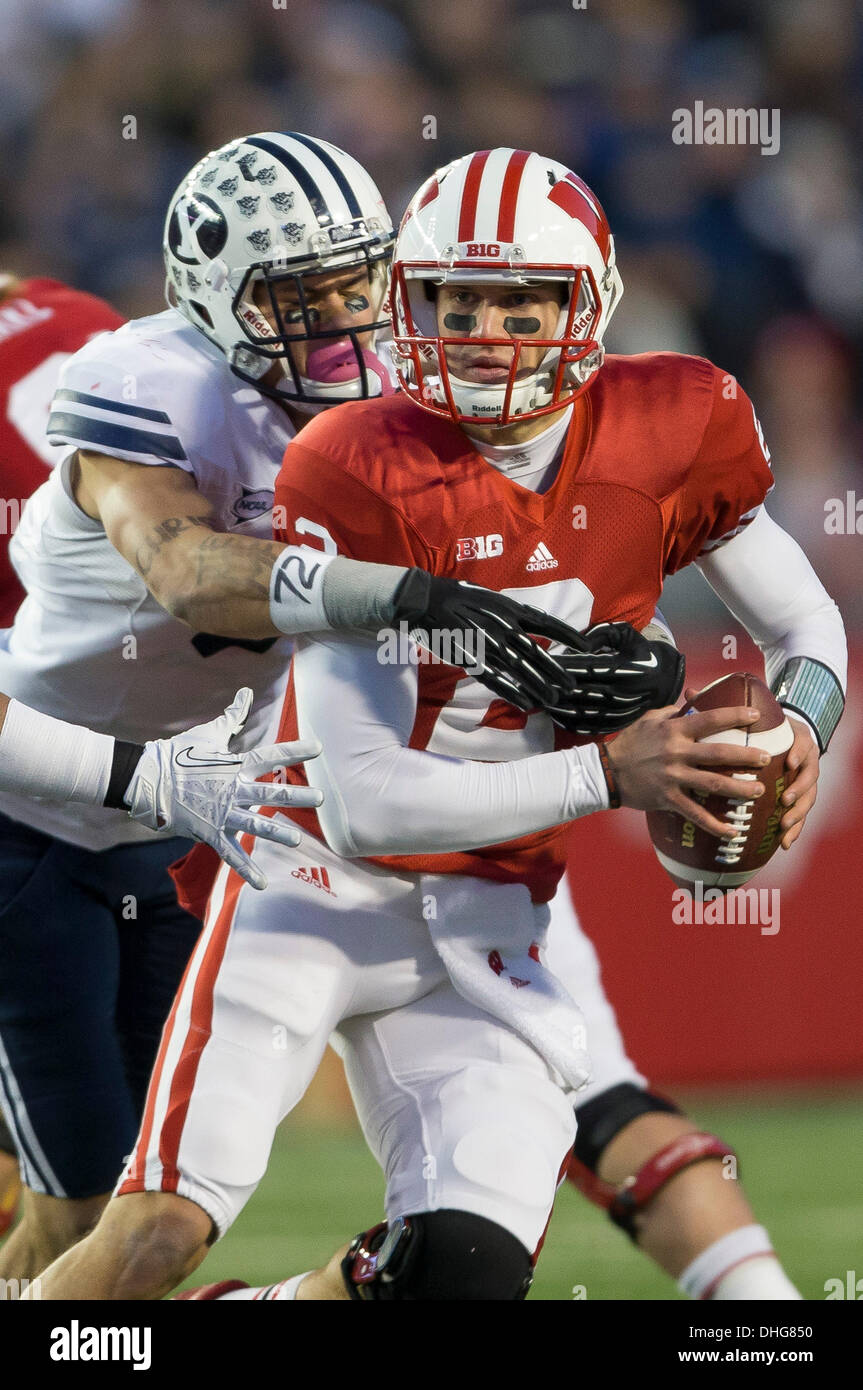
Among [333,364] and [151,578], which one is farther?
[333,364]

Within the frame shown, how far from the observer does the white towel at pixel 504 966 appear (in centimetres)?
264

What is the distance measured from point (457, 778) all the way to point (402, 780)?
7 centimetres

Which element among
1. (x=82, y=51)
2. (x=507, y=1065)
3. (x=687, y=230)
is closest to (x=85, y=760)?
(x=507, y=1065)

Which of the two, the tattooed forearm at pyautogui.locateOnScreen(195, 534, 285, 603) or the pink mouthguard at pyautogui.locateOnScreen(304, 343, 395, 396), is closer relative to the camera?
the tattooed forearm at pyautogui.locateOnScreen(195, 534, 285, 603)

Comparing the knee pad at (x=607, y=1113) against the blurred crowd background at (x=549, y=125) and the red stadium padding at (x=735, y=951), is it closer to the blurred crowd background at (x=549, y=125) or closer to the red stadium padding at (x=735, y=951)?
the red stadium padding at (x=735, y=951)

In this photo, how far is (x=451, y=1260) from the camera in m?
2.51

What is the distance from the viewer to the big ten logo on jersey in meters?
2.59

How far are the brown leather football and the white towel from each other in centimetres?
25

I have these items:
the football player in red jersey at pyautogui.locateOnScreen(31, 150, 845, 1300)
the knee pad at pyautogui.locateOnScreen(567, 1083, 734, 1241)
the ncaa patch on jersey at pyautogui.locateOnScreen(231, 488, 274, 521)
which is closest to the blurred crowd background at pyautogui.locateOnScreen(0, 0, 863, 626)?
the ncaa patch on jersey at pyautogui.locateOnScreen(231, 488, 274, 521)

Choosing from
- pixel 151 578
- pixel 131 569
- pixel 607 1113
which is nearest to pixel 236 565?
pixel 151 578

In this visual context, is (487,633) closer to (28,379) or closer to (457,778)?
(457,778)

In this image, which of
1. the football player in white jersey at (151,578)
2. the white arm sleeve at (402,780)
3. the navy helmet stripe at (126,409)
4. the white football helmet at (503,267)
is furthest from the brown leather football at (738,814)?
the navy helmet stripe at (126,409)

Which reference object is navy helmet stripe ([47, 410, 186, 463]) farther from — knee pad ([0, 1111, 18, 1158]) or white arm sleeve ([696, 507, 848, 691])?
knee pad ([0, 1111, 18, 1158])

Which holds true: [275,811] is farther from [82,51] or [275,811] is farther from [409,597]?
[82,51]
